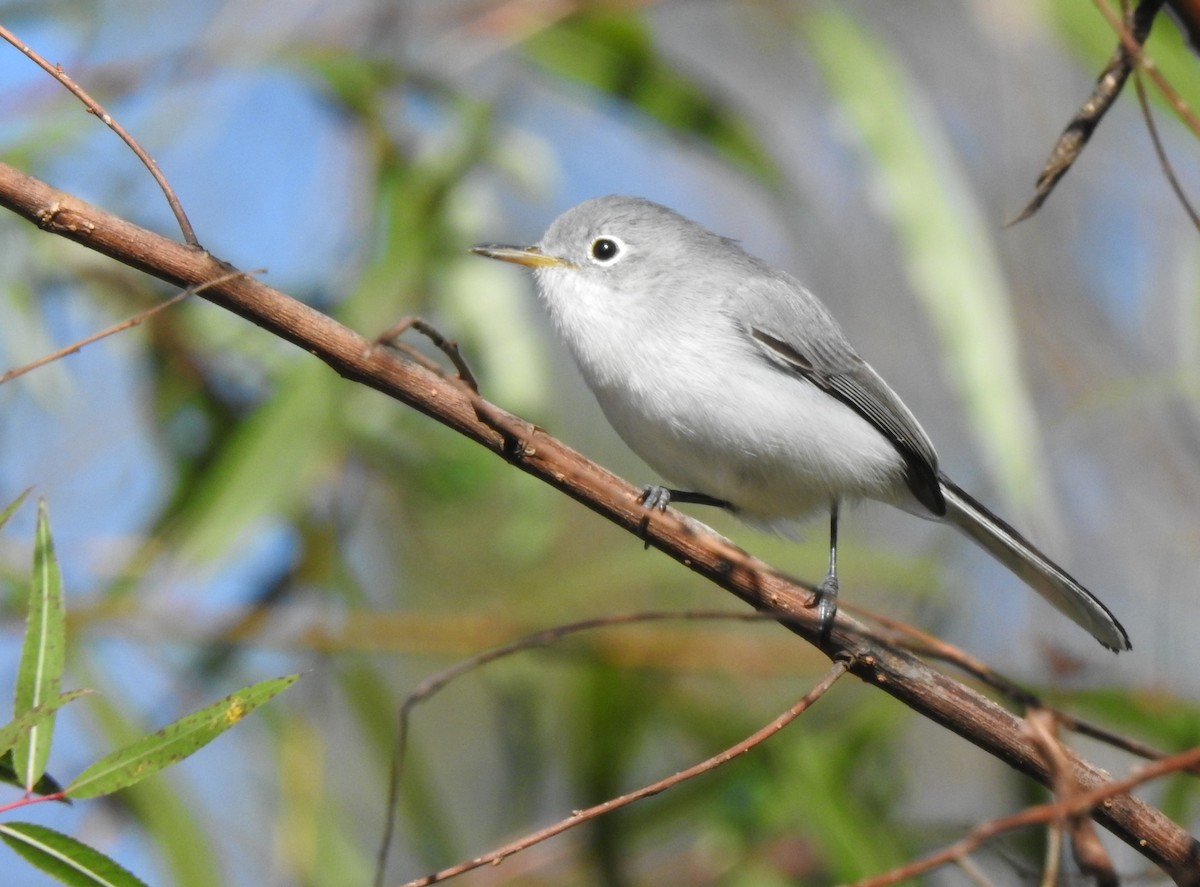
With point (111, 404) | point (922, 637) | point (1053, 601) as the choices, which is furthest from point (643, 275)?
point (111, 404)

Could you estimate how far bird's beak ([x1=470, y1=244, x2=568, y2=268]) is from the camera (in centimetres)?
264

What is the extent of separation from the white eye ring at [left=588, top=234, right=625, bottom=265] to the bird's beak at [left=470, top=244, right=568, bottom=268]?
7cm

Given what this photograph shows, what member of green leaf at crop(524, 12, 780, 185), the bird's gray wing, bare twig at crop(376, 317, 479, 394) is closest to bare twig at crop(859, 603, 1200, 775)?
bare twig at crop(376, 317, 479, 394)

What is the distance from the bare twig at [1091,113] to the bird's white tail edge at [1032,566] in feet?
2.89

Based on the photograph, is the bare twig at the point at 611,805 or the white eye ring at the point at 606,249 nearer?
Answer: the bare twig at the point at 611,805

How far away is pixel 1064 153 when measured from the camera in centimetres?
144

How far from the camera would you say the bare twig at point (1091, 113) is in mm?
1420

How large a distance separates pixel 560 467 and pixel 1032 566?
1.19 meters

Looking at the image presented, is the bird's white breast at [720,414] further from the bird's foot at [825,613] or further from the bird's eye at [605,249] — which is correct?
the bird's foot at [825,613]

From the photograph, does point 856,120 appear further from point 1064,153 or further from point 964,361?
point 1064,153

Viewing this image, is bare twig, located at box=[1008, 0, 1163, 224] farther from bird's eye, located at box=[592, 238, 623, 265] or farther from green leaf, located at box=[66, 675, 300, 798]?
bird's eye, located at box=[592, 238, 623, 265]

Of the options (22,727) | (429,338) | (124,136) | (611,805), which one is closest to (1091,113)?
(429,338)

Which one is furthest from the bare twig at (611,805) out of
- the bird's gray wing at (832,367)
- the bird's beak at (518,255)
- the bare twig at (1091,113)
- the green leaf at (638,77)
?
the green leaf at (638,77)

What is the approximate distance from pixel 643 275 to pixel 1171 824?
1.55 metres
